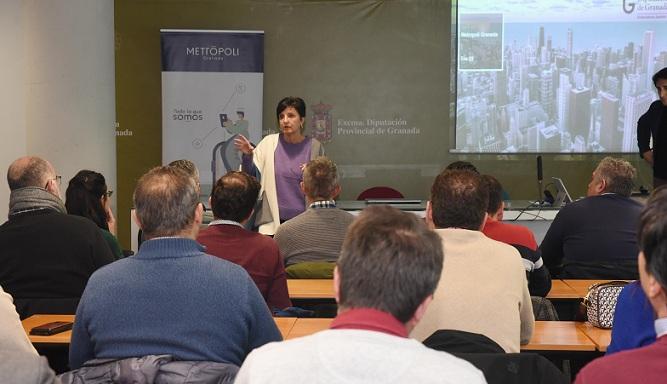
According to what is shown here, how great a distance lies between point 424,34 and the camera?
8492mm

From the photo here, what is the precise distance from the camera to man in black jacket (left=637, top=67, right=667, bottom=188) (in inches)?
267

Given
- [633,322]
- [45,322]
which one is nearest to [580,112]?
[45,322]

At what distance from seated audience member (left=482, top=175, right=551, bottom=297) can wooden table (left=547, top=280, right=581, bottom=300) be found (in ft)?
0.32

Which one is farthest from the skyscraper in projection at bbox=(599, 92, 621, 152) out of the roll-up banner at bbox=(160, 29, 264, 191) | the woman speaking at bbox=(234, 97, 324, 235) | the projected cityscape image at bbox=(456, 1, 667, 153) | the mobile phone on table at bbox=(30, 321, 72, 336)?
the mobile phone on table at bbox=(30, 321, 72, 336)

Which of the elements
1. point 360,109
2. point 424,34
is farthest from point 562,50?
point 360,109

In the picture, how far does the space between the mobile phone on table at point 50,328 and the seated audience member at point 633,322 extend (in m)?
2.05

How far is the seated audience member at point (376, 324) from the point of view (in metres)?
1.43

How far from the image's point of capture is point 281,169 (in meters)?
6.41

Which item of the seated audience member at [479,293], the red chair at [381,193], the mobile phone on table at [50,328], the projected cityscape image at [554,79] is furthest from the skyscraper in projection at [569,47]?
the mobile phone on table at [50,328]

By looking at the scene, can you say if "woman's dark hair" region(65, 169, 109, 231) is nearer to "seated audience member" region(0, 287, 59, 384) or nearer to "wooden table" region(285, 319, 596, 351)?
"wooden table" region(285, 319, 596, 351)

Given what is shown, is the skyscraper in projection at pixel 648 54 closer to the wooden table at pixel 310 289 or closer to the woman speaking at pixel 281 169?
the woman speaking at pixel 281 169

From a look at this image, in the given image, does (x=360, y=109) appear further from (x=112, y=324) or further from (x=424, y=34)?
(x=112, y=324)

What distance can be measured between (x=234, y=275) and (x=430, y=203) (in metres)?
0.94

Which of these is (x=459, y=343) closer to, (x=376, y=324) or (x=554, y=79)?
(x=376, y=324)
